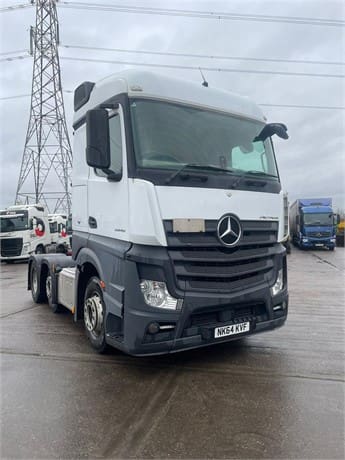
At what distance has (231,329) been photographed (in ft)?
12.7

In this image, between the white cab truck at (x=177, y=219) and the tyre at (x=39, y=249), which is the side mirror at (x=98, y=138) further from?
the tyre at (x=39, y=249)

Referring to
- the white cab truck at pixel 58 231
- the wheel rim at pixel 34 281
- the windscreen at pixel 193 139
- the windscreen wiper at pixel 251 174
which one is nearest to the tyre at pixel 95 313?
the windscreen at pixel 193 139

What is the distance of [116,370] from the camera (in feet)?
13.1

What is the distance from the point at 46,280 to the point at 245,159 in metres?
5.00

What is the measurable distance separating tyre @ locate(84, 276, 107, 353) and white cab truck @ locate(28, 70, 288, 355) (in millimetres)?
13

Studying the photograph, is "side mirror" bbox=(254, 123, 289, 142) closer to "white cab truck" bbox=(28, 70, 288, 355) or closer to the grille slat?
"white cab truck" bbox=(28, 70, 288, 355)

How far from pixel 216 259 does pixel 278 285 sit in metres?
1.11

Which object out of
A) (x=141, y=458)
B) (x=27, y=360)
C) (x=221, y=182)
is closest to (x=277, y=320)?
(x=221, y=182)

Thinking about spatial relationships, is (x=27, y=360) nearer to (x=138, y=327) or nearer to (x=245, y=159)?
(x=138, y=327)

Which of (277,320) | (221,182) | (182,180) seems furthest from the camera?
(277,320)

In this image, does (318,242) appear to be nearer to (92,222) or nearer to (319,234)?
(319,234)

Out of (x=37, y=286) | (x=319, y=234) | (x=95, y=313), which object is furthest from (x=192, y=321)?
(x=319, y=234)

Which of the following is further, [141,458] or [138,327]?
[138,327]

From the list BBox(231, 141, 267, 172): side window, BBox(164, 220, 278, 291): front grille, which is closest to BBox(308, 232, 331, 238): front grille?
BBox(231, 141, 267, 172): side window
